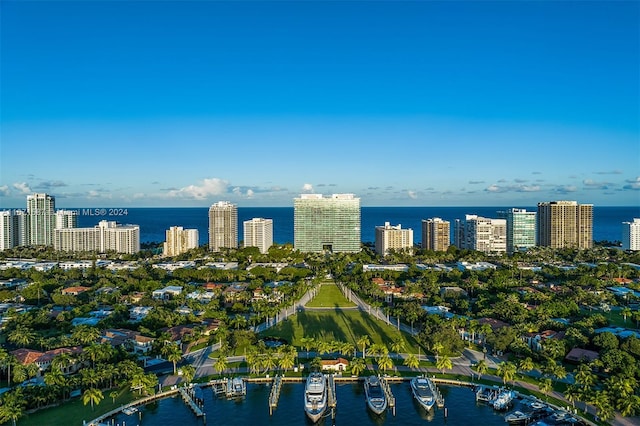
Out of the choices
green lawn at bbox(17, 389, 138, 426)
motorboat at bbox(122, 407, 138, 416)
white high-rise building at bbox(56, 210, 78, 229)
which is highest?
white high-rise building at bbox(56, 210, 78, 229)

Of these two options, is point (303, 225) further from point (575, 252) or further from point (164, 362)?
point (164, 362)

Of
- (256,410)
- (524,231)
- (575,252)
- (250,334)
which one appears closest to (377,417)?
(256,410)

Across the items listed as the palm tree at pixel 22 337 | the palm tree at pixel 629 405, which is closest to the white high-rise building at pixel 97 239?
the palm tree at pixel 22 337

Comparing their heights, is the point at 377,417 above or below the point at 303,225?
Answer: below

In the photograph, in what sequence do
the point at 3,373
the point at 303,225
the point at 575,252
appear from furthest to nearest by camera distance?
1. the point at 303,225
2. the point at 575,252
3. the point at 3,373

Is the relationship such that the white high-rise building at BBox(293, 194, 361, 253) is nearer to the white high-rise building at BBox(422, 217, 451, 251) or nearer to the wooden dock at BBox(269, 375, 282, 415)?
the white high-rise building at BBox(422, 217, 451, 251)

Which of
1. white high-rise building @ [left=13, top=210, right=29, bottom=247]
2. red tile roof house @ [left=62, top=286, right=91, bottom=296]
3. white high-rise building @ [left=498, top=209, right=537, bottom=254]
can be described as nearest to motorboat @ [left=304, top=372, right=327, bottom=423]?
red tile roof house @ [left=62, top=286, right=91, bottom=296]

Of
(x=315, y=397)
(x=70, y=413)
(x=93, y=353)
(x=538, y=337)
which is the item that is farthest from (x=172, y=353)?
(x=538, y=337)
